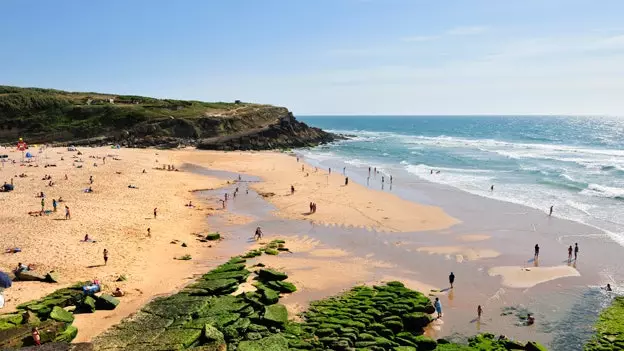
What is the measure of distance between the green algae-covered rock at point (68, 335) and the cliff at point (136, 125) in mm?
76218

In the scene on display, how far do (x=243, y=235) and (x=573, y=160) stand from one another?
69.4m

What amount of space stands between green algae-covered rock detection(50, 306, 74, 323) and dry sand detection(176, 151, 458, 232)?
22.5 meters

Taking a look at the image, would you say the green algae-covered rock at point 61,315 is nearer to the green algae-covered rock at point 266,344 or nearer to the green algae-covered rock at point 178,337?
the green algae-covered rock at point 178,337

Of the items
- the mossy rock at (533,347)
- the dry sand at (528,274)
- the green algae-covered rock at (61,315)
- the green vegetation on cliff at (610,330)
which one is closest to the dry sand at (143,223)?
the green algae-covered rock at (61,315)

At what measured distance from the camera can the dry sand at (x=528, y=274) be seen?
87.1 ft

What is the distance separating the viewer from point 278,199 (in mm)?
47812

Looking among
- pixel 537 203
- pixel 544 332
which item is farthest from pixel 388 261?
pixel 537 203

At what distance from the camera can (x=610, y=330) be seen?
20266 mm

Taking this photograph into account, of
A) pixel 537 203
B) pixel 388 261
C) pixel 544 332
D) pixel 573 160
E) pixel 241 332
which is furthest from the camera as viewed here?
pixel 573 160

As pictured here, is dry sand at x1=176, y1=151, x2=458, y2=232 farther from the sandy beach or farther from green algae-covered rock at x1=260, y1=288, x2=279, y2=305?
green algae-covered rock at x1=260, y1=288, x2=279, y2=305

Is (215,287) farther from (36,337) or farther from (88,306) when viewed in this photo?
(36,337)

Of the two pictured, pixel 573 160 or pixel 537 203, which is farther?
pixel 573 160

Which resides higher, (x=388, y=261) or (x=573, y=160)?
(x=573, y=160)

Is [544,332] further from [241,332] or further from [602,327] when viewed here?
[241,332]
